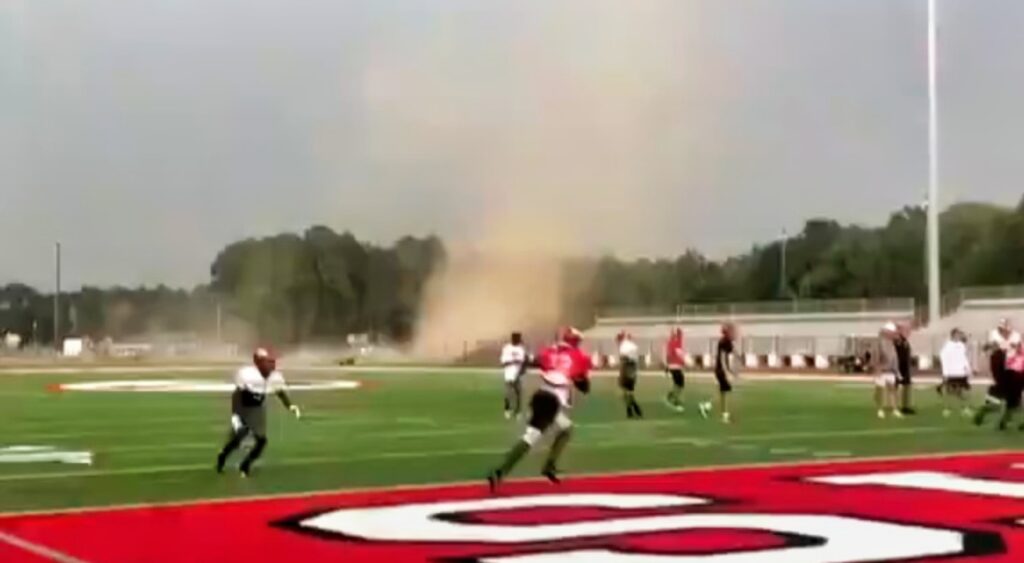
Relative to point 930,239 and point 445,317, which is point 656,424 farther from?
point 445,317

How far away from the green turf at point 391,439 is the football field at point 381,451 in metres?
0.05

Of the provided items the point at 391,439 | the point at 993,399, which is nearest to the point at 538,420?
the point at 391,439

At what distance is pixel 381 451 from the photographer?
25312 millimetres

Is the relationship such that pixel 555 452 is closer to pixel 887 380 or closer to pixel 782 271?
pixel 887 380

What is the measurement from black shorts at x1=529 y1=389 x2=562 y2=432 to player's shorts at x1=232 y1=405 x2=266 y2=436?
434 cm

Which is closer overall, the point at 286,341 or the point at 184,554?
the point at 184,554

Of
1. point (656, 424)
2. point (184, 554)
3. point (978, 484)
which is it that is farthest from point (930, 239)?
point (184, 554)

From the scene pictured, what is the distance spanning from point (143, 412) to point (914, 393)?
20.6 metres

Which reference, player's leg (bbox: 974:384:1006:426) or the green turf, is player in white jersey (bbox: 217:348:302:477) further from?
player's leg (bbox: 974:384:1006:426)

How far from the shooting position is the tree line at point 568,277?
99.4 meters

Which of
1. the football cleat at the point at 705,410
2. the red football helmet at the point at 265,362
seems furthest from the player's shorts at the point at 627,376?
the red football helmet at the point at 265,362

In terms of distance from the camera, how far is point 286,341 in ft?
314

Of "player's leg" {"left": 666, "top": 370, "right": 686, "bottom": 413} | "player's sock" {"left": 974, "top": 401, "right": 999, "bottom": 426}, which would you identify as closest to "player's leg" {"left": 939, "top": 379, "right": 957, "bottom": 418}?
"player's sock" {"left": 974, "top": 401, "right": 999, "bottom": 426}

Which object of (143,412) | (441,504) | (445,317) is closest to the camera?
(441,504)
